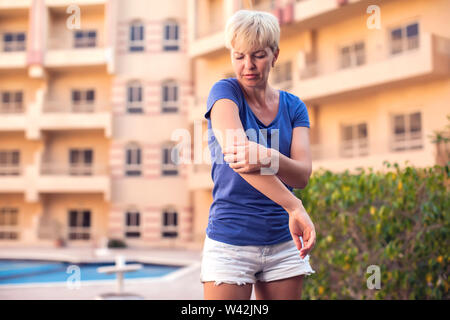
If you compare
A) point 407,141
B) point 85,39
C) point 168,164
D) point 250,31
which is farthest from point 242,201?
point 85,39

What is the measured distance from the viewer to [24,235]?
2044 cm

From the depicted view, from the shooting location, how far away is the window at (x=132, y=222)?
20.1 metres

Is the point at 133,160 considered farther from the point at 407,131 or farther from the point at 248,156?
the point at 248,156

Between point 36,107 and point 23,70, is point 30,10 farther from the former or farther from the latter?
point 36,107

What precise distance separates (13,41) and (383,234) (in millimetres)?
21453

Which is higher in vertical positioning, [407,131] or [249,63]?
[407,131]

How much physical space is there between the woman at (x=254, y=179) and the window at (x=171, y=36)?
19.9 metres

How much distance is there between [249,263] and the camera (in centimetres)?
149

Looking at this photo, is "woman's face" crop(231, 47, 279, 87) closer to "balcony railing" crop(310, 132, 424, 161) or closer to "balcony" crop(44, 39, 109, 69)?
"balcony railing" crop(310, 132, 424, 161)

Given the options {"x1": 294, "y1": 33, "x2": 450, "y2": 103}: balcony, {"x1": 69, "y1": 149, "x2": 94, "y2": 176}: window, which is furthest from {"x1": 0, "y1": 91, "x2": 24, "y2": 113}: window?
{"x1": 294, "y1": 33, "x2": 450, "y2": 103}: balcony

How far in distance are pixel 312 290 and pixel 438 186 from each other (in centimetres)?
157

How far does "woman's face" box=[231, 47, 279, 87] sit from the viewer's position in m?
1.45

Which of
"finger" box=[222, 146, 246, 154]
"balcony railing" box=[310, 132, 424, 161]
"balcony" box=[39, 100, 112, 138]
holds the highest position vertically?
"balcony" box=[39, 100, 112, 138]

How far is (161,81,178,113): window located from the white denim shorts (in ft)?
63.1
